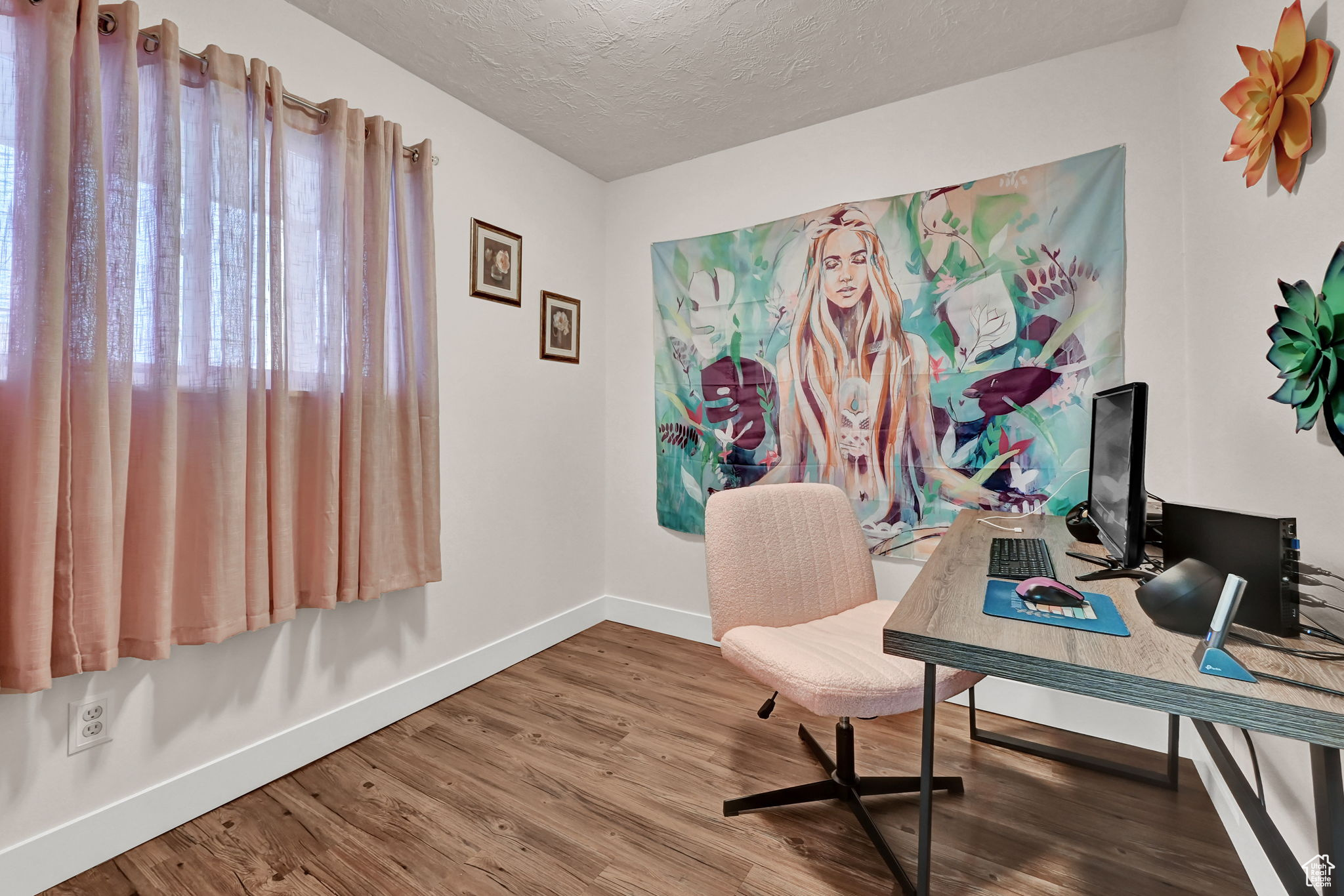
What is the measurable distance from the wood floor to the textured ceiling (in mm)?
2463

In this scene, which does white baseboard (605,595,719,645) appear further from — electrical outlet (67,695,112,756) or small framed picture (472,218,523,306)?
electrical outlet (67,695,112,756)

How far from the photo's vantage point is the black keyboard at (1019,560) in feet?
4.00

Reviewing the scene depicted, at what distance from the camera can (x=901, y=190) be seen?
229 cm

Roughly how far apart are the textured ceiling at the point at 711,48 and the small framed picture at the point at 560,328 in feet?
2.62

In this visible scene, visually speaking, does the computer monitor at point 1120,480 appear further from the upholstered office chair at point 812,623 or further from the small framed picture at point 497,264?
the small framed picture at point 497,264

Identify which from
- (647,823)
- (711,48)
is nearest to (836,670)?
(647,823)

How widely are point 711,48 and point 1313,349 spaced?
1898 millimetres

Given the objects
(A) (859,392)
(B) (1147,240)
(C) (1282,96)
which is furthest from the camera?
(A) (859,392)

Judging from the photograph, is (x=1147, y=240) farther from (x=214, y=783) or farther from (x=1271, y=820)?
(x=214, y=783)

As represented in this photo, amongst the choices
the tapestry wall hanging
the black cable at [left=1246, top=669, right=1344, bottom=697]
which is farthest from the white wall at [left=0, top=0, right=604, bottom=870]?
the black cable at [left=1246, top=669, right=1344, bottom=697]

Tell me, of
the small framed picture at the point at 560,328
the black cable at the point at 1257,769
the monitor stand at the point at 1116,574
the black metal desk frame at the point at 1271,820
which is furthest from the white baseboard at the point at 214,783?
the black cable at the point at 1257,769

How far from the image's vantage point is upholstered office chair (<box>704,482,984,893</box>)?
127cm

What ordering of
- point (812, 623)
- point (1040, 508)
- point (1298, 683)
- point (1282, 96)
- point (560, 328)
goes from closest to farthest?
point (1298, 683)
point (1282, 96)
point (812, 623)
point (1040, 508)
point (560, 328)

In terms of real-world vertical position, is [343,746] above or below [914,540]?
below
